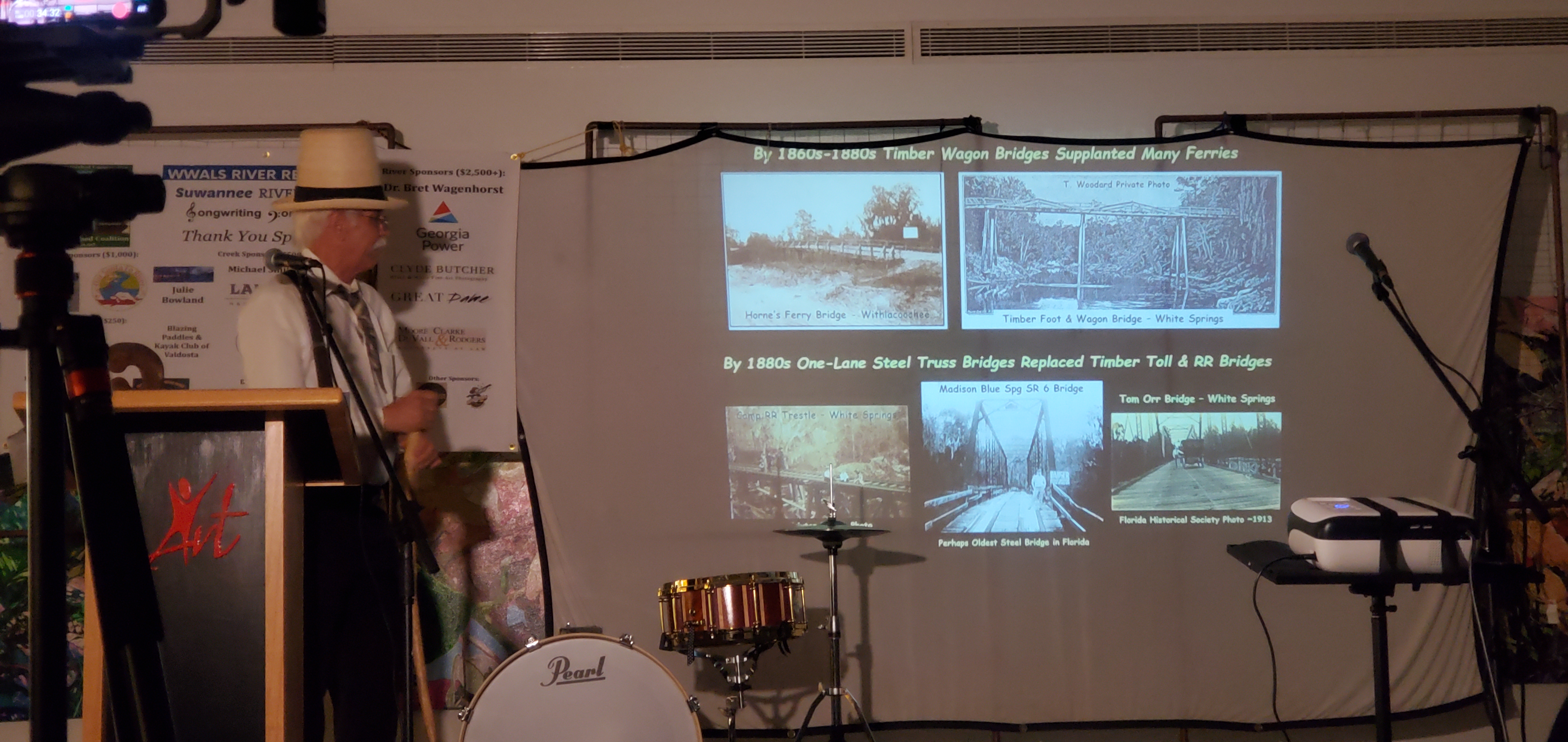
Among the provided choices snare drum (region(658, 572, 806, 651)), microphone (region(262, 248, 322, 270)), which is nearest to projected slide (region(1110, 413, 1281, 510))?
snare drum (region(658, 572, 806, 651))

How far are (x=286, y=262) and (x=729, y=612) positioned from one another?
1.53m

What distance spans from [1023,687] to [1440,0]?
297 centimetres

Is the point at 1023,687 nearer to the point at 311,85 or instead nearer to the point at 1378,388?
the point at 1378,388

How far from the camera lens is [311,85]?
404 cm

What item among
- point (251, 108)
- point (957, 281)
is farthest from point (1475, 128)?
point (251, 108)

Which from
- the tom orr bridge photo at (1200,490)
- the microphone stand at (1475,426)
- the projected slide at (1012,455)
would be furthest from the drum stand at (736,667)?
the microphone stand at (1475,426)

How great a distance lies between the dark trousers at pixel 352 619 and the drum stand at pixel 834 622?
1.17m

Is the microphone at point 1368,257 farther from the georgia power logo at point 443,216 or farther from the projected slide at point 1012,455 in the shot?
the georgia power logo at point 443,216

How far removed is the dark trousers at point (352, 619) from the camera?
9.34 ft

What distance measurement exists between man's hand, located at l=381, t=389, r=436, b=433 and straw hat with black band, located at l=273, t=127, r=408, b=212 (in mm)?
Result: 666

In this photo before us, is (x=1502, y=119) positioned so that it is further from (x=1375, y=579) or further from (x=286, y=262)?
(x=286, y=262)

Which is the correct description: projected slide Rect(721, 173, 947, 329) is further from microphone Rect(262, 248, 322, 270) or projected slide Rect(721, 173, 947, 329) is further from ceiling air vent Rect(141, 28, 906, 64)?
microphone Rect(262, 248, 322, 270)

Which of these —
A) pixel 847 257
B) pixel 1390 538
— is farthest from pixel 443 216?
pixel 1390 538

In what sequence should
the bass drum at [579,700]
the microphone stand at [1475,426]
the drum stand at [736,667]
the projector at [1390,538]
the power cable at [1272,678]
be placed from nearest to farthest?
the projector at [1390,538] < the bass drum at [579,700] < the microphone stand at [1475,426] < the drum stand at [736,667] < the power cable at [1272,678]
